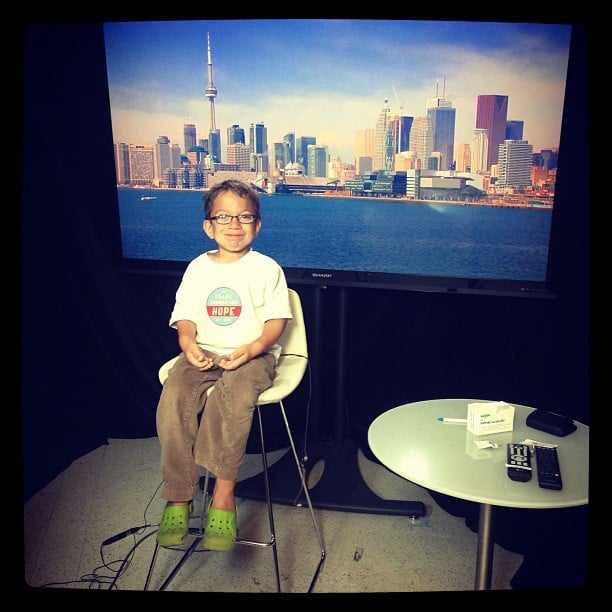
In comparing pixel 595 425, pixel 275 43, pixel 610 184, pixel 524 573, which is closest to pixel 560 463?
pixel 595 425

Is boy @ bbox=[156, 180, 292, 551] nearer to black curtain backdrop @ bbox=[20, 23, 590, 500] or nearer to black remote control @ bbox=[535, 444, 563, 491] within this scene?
black curtain backdrop @ bbox=[20, 23, 590, 500]

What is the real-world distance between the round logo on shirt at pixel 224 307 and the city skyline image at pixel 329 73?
0.55 meters

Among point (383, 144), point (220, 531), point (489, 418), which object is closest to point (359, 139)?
point (383, 144)

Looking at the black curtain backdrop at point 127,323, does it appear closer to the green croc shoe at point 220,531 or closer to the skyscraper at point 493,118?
the skyscraper at point 493,118

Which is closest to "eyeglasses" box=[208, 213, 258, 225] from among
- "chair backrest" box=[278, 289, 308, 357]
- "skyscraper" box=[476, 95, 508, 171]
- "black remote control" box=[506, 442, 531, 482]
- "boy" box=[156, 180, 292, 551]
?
"boy" box=[156, 180, 292, 551]

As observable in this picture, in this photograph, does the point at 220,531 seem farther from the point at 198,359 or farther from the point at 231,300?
the point at 231,300

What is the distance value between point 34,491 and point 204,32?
1817 mm

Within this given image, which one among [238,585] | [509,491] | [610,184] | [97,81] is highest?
[97,81]

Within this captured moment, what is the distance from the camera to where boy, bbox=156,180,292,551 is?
1896 millimetres

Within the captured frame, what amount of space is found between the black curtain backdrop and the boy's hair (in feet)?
1.53

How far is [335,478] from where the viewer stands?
8.23ft

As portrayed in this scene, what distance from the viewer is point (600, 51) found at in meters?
1.88

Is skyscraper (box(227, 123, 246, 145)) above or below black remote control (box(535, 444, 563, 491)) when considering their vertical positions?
above

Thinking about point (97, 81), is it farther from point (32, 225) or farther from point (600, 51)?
point (600, 51)
